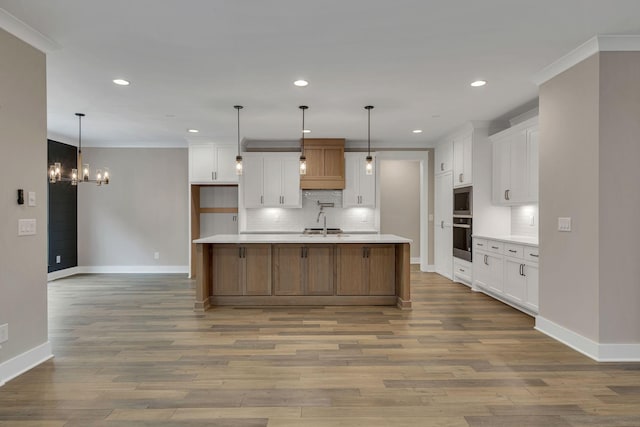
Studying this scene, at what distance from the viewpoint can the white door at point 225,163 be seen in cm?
739

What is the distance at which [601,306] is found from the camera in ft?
10.6

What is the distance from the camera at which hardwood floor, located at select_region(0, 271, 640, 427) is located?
2.38 meters

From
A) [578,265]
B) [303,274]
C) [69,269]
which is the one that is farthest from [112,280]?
[578,265]

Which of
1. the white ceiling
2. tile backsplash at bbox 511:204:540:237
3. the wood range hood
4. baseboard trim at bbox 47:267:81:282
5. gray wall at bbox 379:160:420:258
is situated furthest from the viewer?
gray wall at bbox 379:160:420:258

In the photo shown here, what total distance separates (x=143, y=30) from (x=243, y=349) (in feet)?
9.36

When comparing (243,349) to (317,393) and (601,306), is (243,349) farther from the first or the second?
(601,306)

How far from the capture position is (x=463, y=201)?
6438mm

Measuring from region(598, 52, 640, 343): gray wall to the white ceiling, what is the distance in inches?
21.9

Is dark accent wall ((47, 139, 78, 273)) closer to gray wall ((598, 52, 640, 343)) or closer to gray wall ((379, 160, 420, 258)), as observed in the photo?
gray wall ((379, 160, 420, 258))

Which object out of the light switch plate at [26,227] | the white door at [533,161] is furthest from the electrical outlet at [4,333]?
the white door at [533,161]

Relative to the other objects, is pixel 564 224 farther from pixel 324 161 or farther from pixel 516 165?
pixel 324 161

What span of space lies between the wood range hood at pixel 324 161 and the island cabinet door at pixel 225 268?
101 inches

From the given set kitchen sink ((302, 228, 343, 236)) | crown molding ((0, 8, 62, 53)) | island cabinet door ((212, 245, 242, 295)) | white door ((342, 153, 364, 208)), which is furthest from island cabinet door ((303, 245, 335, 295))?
crown molding ((0, 8, 62, 53))

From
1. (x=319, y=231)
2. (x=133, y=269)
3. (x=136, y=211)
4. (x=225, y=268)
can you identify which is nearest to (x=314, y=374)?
(x=225, y=268)
